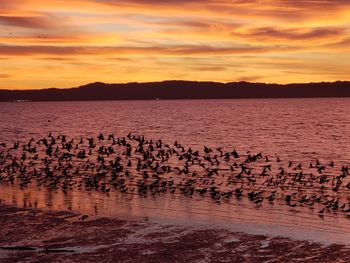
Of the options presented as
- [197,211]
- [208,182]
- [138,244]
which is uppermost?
[138,244]

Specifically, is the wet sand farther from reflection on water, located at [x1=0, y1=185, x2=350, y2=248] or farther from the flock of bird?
the flock of bird

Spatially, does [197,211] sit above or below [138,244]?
below

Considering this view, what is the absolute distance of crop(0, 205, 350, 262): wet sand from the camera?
64.4 ft

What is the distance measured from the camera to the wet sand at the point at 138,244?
19.6 metres

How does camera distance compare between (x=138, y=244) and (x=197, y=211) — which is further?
(x=197, y=211)

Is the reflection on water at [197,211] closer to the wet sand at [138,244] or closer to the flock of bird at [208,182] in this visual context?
the flock of bird at [208,182]

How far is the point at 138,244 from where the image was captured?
21469mm

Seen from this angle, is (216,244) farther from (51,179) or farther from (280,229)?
(51,179)

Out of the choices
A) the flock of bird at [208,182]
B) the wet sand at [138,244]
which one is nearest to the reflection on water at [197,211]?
the flock of bird at [208,182]

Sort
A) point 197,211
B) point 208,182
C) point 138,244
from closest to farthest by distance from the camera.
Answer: point 138,244, point 197,211, point 208,182

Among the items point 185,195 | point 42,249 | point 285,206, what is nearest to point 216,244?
point 42,249

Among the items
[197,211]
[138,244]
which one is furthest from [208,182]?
[138,244]

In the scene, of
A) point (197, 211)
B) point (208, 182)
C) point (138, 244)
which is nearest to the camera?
point (138, 244)

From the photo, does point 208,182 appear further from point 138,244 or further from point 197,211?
point 138,244
